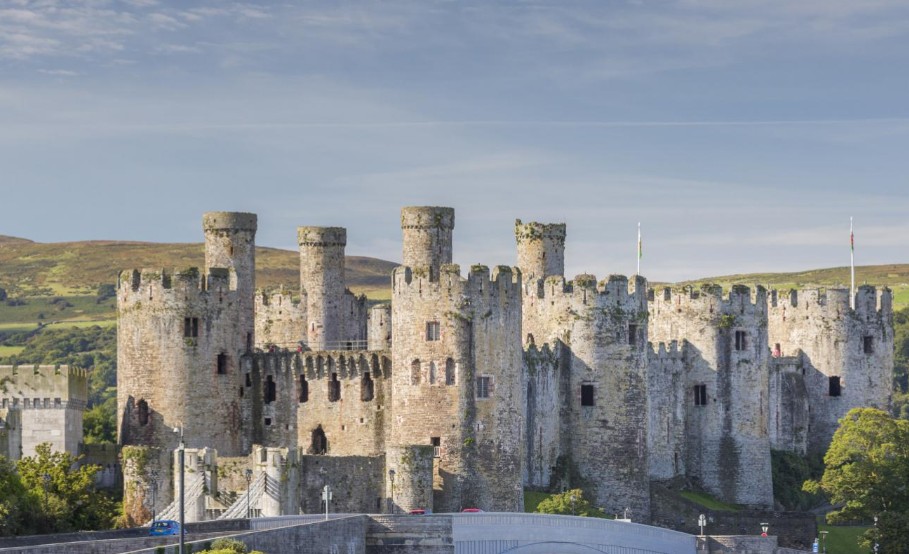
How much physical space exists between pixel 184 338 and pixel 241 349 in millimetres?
3468

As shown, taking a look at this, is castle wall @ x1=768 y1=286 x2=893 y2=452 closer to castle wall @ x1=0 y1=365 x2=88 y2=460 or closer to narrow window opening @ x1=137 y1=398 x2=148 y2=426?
narrow window opening @ x1=137 y1=398 x2=148 y2=426

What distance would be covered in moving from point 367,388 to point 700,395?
80.2ft

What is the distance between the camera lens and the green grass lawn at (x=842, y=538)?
112 meters

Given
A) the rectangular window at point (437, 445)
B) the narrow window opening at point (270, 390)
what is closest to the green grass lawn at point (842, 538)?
the rectangular window at point (437, 445)

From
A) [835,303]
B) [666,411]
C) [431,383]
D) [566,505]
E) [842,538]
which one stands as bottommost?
[842,538]

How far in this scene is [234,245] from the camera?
104 meters

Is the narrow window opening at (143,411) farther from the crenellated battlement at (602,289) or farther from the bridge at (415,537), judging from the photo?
the crenellated battlement at (602,289)

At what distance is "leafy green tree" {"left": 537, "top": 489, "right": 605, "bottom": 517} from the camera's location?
99.1m

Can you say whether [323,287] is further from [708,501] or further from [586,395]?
[708,501]

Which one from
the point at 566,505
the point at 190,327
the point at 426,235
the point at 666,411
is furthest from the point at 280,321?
the point at 666,411

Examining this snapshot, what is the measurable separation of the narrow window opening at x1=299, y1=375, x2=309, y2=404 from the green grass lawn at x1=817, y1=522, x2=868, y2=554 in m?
28.8

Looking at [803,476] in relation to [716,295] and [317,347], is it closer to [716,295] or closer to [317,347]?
[716,295]

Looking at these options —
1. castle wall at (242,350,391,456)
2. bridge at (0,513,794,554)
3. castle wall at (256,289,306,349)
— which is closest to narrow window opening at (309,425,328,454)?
castle wall at (242,350,391,456)

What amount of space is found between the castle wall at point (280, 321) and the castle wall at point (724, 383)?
20.4 m
